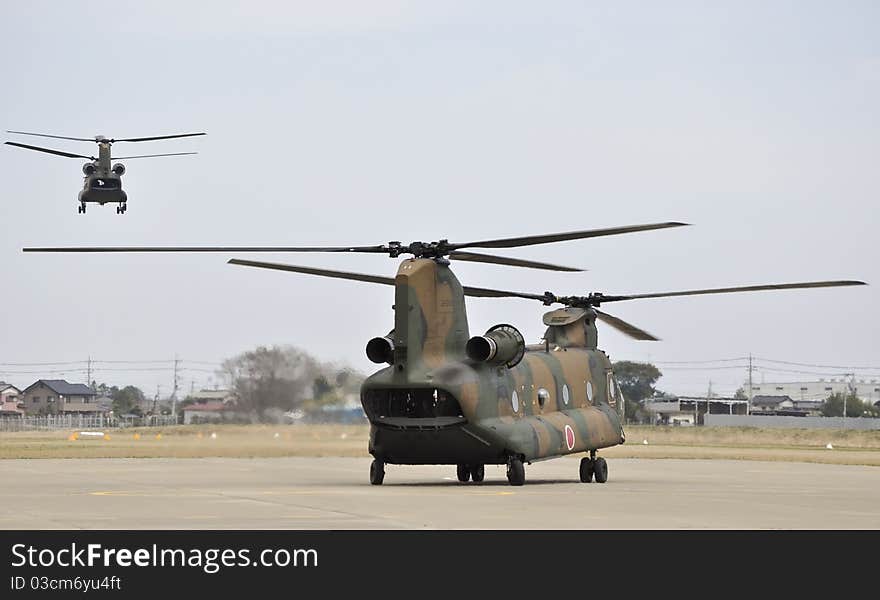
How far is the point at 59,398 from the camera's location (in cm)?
15275

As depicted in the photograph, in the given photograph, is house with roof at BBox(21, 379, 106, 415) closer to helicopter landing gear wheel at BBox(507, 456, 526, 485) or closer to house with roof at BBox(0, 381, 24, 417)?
house with roof at BBox(0, 381, 24, 417)

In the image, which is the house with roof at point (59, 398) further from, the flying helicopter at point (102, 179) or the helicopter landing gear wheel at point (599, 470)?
the helicopter landing gear wheel at point (599, 470)

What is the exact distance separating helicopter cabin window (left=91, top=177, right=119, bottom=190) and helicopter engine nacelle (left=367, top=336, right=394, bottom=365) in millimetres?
43273

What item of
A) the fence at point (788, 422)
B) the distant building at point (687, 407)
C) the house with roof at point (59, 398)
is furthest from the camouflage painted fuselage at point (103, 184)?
the distant building at point (687, 407)

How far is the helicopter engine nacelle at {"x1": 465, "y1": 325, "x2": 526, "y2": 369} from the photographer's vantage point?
30.7 meters

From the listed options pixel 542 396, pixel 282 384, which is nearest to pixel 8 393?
pixel 282 384

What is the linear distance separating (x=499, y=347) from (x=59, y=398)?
425 ft

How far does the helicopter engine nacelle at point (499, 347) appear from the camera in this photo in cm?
3069

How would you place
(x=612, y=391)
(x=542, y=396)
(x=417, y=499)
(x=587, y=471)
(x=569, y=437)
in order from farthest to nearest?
(x=612, y=391) < (x=587, y=471) < (x=569, y=437) < (x=542, y=396) < (x=417, y=499)

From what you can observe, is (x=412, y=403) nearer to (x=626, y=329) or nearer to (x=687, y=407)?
(x=626, y=329)

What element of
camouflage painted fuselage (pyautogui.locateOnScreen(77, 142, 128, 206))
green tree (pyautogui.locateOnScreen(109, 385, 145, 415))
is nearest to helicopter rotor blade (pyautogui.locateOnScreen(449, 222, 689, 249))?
camouflage painted fuselage (pyautogui.locateOnScreen(77, 142, 128, 206))

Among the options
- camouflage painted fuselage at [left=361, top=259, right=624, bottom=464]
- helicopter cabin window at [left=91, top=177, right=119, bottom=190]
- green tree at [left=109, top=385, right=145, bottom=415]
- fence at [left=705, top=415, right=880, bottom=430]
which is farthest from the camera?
green tree at [left=109, top=385, right=145, bottom=415]
